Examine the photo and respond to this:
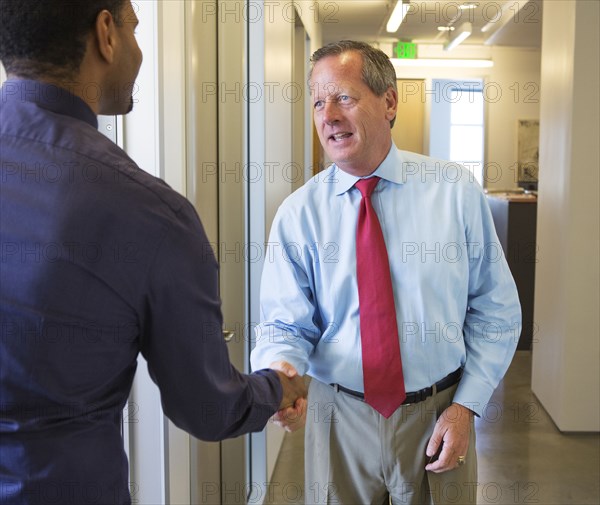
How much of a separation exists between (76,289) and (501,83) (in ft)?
33.0

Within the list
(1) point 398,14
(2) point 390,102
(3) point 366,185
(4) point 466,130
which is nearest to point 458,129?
(4) point 466,130

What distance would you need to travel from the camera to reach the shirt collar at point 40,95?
2.82ft

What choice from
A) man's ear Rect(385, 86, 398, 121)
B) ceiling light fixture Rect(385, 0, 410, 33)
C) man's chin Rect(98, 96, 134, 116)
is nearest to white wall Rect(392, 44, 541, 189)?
ceiling light fixture Rect(385, 0, 410, 33)

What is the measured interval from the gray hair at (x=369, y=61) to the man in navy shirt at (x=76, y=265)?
75 centimetres

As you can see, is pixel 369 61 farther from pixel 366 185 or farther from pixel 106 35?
pixel 106 35

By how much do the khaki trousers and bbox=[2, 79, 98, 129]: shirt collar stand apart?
955 mm

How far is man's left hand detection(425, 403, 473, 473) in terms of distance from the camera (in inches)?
59.4

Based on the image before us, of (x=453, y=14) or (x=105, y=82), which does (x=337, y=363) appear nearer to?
(x=105, y=82)

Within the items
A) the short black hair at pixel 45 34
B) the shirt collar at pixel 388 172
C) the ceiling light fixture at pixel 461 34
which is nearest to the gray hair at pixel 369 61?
the shirt collar at pixel 388 172

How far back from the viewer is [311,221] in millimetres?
1617

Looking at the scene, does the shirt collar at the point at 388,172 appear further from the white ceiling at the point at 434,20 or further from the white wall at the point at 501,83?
the white wall at the point at 501,83

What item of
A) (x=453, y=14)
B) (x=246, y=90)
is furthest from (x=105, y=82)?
(x=453, y=14)

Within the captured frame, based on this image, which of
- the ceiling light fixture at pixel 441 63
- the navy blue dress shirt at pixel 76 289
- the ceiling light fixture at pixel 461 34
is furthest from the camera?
the ceiling light fixture at pixel 441 63

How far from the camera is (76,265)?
0.82 meters
